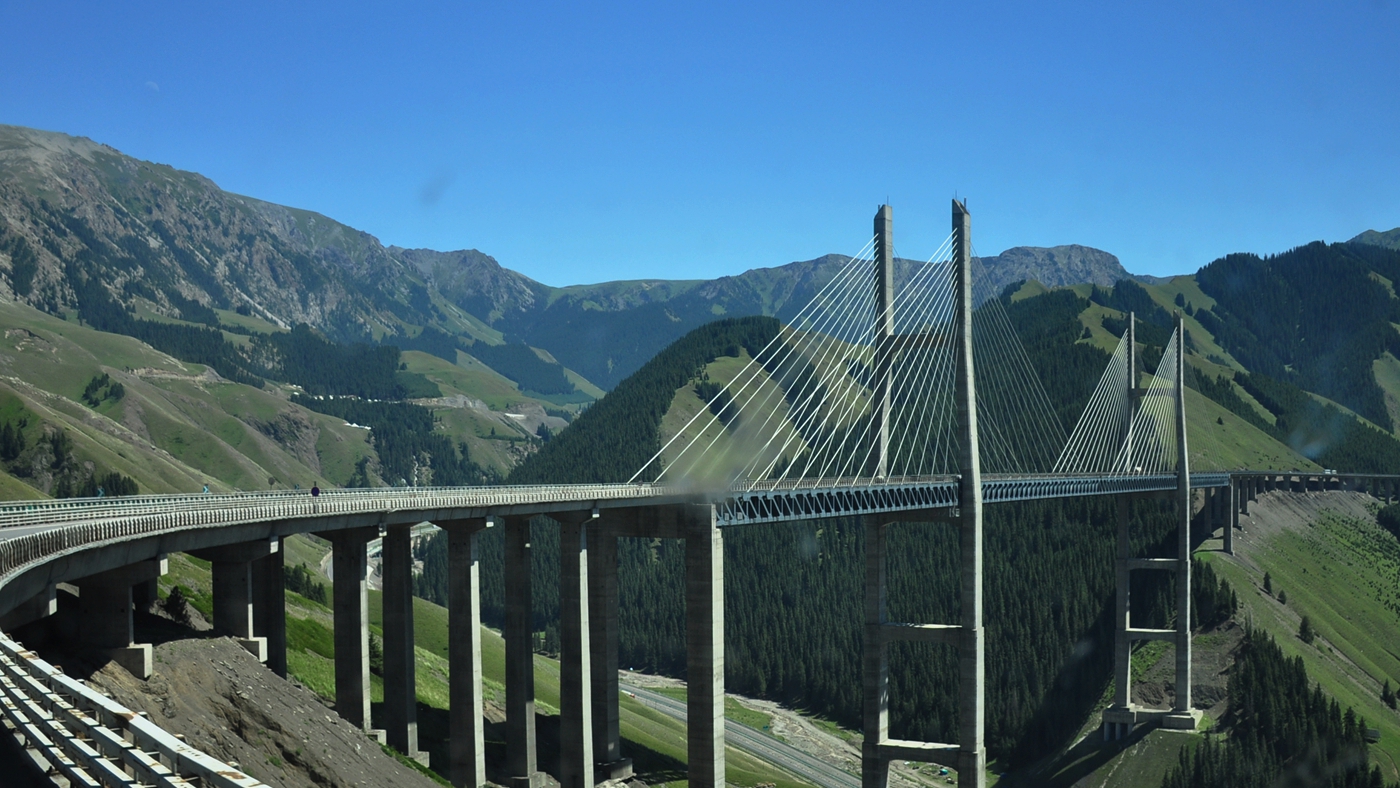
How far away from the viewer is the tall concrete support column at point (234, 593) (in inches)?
2047

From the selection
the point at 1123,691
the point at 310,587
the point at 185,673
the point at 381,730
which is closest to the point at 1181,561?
the point at 1123,691

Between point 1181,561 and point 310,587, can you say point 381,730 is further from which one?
point 1181,561

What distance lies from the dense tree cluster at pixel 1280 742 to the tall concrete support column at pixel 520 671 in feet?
253

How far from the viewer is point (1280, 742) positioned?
132m

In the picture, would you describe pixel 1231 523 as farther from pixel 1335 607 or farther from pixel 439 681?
pixel 439 681

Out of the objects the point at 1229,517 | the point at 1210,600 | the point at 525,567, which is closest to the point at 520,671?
the point at 525,567

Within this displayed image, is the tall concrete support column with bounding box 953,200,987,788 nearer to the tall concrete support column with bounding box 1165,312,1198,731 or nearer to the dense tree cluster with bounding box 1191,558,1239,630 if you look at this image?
the tall concrete support column with bounding box 1165,312,1198,731

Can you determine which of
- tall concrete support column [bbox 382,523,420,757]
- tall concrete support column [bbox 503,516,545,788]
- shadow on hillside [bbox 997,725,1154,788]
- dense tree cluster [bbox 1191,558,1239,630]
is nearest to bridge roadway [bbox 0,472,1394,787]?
tall concrete support column [bbox 382,523,420,757]

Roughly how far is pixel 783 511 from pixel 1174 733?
72772 millimetres

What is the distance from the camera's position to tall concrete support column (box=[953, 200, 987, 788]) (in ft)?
289

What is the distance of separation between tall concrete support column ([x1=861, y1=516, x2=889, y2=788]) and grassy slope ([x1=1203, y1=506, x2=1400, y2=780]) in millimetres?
64613

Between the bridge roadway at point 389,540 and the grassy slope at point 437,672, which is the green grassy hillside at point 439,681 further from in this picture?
the bridge roadway at point 389,540

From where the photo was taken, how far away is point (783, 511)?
81.6 m

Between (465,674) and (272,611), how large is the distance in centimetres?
928
